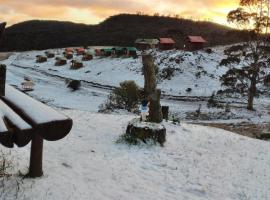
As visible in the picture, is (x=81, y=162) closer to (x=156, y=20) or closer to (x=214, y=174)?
(x=214, y=174)

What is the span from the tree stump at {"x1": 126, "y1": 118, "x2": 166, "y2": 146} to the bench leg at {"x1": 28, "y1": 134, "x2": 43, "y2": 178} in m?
4.25

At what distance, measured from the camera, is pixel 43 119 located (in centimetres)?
543

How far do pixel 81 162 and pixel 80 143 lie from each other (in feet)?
5.62

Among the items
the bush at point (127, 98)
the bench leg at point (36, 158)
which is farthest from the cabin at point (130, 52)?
the bench leg at point (36, 158)

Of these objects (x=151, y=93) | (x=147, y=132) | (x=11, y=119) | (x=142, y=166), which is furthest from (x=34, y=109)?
(x=151, y=93)

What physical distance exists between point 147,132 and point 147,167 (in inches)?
78.6

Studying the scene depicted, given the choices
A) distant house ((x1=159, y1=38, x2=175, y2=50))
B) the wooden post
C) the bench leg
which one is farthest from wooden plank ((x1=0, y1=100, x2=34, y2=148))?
distant house ((x1=159, y1=38, x2=175, y2=50))

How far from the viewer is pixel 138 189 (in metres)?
7.41

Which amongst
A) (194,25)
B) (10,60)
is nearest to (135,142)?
(10,60)

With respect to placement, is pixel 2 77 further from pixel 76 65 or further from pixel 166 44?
pixel 166 44

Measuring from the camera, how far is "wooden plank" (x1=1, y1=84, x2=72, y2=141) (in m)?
5.38

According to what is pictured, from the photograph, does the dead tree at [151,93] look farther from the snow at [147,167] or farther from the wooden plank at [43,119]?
the wooden plank at [43,119]

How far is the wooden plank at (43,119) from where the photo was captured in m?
5.38

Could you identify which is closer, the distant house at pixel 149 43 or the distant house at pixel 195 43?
the distant house at pixel 195 43
